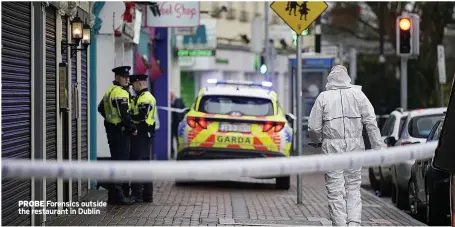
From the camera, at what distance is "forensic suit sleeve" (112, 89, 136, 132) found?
48.9ft

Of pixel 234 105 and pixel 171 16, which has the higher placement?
pixel 171 16

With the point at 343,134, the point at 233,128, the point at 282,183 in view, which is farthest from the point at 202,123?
the point at 343,134

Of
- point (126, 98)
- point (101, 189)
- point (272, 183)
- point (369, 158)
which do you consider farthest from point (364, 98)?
point (272, 183)

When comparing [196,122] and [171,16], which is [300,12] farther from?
[171,16]

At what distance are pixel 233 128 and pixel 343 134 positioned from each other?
26.0ft

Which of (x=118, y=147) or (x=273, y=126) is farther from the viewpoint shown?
(x=273, y=126)

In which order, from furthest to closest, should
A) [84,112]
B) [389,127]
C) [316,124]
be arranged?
1. [389,127]
2. [84,112]
3. [316,124]

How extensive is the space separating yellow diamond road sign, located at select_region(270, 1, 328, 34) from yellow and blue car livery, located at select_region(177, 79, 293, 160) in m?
3.11

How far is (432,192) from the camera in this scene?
42.7 ft

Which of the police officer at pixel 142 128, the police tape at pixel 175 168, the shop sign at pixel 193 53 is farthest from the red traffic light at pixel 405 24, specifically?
the police tape at pixel 175 168

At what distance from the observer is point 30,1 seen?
11.2 metres

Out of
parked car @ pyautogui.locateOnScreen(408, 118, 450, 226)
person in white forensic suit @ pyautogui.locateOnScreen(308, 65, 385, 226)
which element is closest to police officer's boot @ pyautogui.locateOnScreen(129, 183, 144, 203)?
parked car @ pyautogui.locateOnScreen(408, 118, 450, 226)

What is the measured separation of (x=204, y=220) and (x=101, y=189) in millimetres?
5382

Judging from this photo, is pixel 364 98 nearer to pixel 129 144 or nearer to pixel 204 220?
pixel 204 220
